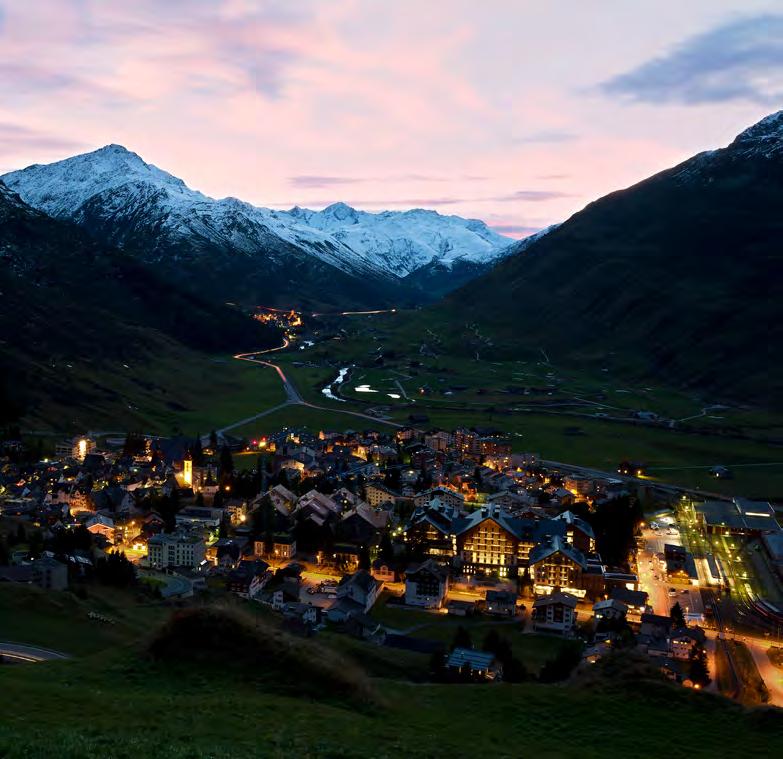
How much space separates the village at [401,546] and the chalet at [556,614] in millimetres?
141

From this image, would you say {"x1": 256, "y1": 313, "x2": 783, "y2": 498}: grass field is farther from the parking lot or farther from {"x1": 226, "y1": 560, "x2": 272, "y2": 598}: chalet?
{"x1": 226, "y1": 560, "x2": 272, "y2": 598}: chalet

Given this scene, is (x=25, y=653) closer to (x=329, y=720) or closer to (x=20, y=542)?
(x=329, y=720)

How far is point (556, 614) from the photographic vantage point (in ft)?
210

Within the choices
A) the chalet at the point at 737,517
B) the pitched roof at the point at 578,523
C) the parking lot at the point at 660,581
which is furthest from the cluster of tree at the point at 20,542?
the chalet at the point at 737,517

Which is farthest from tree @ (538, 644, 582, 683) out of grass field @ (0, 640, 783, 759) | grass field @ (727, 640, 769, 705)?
grass field @ (0, 640, 783, 759)

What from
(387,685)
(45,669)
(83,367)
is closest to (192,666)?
(45,669)

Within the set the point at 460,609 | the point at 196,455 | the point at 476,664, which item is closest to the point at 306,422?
the point at 196,455

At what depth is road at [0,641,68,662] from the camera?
134ft

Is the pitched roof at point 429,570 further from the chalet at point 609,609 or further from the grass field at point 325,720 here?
the grass field at point 325,720

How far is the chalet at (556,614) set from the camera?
6347 cm

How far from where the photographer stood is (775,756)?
74.6 feet

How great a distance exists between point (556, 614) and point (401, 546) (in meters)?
24.6

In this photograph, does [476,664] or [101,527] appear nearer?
[476,664]

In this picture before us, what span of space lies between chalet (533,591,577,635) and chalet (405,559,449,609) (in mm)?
9880
